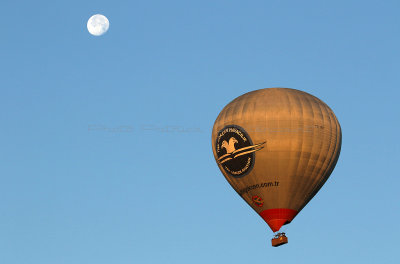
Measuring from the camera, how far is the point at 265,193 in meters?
72.7

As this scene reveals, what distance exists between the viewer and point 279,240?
72562 millimetres

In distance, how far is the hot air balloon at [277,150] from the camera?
71.9m

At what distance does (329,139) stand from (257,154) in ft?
16.3

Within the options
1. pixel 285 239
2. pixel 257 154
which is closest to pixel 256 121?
pixel 257 154

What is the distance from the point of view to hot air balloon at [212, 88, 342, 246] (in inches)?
2832

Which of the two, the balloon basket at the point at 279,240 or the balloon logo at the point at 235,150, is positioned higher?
the balloon logo at the point at 235,150

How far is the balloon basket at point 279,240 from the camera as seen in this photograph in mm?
72438

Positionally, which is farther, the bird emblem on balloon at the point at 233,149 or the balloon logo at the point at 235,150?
the balloon logo at the point at 235,150

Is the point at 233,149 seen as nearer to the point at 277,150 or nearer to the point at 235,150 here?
the point at 235,150

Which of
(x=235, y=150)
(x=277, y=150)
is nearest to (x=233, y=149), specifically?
(x=235, y=150)

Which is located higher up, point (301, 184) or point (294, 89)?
point (294, 89)

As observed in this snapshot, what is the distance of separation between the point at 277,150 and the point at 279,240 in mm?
5898

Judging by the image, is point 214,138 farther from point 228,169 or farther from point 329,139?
point 329,139

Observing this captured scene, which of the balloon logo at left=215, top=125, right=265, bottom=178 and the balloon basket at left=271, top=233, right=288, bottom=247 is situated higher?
the balloon logo at left=215, top=125, right=265, bottom=178
